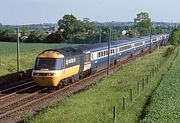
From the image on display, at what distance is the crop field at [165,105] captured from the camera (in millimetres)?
18211

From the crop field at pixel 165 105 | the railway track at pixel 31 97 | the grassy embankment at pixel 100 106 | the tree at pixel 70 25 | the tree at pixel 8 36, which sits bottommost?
the railway track at pixel 31 97

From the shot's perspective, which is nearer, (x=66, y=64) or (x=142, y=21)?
(x=66, y=64)

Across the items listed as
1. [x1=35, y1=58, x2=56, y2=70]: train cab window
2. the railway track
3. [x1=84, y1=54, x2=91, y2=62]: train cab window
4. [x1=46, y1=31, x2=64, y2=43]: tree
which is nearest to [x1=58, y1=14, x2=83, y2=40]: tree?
[x1=46, y1=31, x2=64, y2=43]: tree

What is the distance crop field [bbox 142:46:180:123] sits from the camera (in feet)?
59.7

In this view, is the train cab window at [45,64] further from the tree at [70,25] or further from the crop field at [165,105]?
the tree at [70,25]

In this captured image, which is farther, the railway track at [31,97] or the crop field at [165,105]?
the railway track at [31,97]

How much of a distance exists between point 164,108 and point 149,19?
127073mm

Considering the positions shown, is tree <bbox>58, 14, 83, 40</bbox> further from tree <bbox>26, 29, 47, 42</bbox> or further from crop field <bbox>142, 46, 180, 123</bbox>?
crop field <bbox>142, 46, 180, 123</bbox>

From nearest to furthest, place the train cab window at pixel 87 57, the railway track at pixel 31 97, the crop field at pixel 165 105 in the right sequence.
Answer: the crop field at pixel 165 105 → the railway track at pixel 31 97 → the train cab window at pixel 87 57

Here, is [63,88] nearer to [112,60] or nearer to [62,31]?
[112,60]

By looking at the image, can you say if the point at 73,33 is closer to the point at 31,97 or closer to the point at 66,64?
the point at 66,64

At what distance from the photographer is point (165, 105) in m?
21.5

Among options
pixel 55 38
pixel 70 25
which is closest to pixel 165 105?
pixel 55 38

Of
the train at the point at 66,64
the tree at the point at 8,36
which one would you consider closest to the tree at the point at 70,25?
the tree at the point at 8,36
